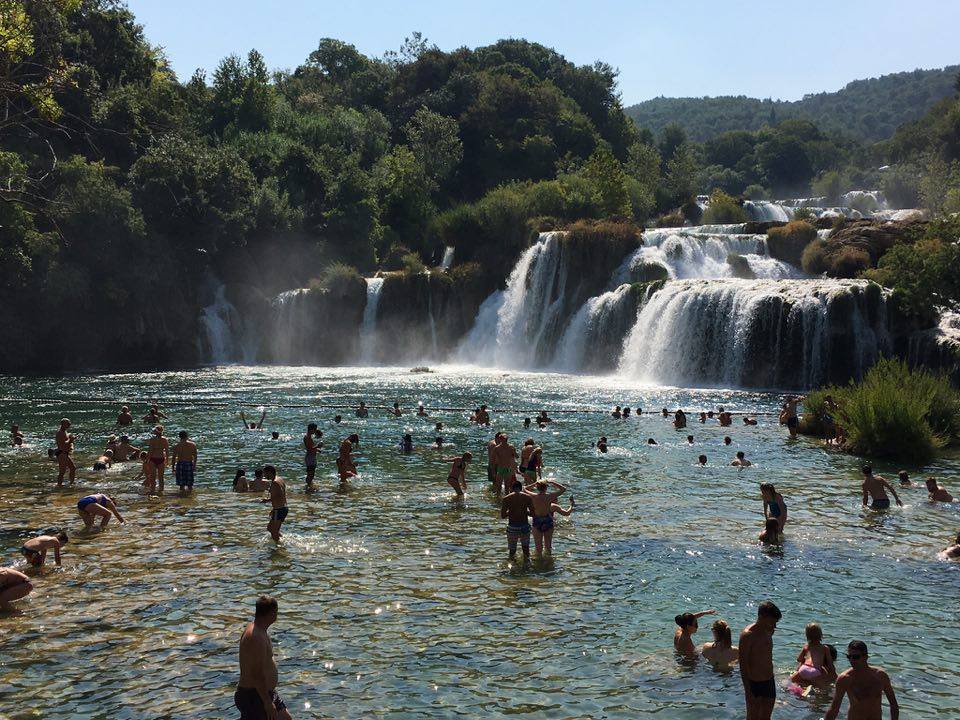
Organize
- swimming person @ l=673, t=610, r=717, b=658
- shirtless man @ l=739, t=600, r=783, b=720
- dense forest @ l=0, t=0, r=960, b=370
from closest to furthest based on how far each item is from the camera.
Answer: shirtless man @ l=739, t=600, r=783, b=720
swimming person @ l=673, t=610, r=717, b=658
dense forest @ l=0, t=0, r=960, b=370

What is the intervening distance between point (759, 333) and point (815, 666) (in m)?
38.5

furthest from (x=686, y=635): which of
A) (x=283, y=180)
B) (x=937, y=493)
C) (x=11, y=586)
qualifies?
(x=283, y=180)

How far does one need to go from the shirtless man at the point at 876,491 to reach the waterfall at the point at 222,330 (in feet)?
193

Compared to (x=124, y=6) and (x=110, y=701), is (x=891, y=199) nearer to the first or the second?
(x=124, y=6)

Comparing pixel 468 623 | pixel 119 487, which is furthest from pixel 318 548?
pixel 119 487

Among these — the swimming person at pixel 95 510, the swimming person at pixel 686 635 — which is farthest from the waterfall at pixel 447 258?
the swimming person at pixel 686 635

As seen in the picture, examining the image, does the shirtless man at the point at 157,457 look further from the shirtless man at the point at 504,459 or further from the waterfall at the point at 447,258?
the waterfall at the point at 447,258

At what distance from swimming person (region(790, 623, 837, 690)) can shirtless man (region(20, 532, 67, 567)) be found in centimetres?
1388

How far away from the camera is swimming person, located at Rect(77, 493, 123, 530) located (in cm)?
2064

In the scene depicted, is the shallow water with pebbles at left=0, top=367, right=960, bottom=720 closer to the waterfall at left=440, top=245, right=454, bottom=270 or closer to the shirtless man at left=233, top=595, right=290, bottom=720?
the shirtless man at left=233, top=595, right=290, bottom=720

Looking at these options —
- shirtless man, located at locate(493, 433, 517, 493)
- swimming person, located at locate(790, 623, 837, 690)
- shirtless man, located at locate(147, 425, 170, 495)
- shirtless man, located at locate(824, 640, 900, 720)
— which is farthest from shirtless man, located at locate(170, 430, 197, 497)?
shirtless man, located at locate(824, 640, 900, 720)

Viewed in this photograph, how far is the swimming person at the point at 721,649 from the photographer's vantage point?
43.7ft

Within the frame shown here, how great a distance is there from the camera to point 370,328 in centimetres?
7406

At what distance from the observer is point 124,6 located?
83562mm
